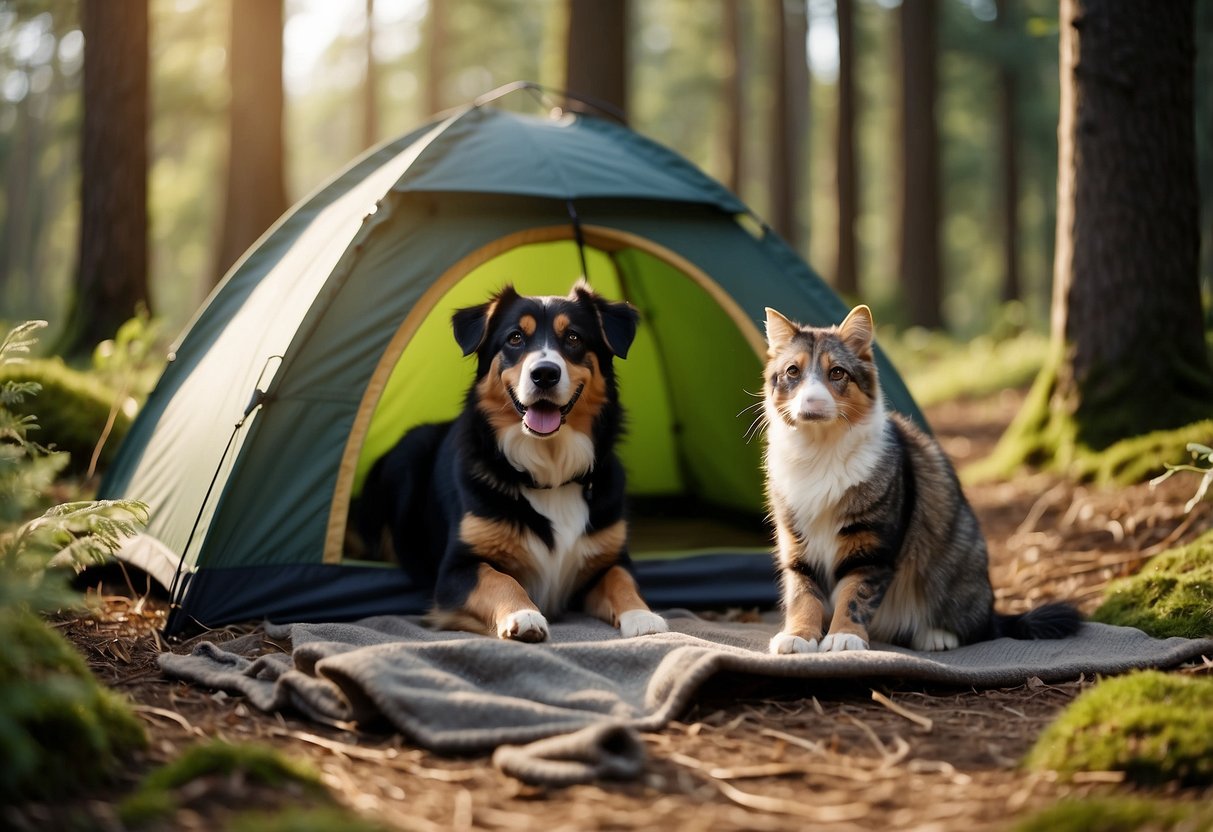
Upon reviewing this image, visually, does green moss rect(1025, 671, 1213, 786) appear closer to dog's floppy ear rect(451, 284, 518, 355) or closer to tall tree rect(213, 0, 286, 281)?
dog's floppy ear rect(451, 284, 518, 355)

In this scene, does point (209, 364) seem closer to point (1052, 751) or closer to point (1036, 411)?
point (1052, 751)

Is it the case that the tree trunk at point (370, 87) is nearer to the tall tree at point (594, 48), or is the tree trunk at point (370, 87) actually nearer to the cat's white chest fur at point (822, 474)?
the tall tree at point (594, 48)

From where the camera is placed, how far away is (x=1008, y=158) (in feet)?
68.6

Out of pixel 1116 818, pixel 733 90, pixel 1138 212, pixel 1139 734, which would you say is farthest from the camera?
pixel 733 90

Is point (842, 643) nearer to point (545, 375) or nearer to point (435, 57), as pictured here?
point (545, 375)

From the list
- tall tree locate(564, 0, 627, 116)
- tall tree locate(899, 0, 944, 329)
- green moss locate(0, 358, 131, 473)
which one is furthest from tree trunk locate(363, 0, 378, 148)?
green moss locate(0, 358, 131, 473)

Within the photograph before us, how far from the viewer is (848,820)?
2383 mm

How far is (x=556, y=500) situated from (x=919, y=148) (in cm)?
1316

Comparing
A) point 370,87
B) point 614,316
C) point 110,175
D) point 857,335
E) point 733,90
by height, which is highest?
point 733,90

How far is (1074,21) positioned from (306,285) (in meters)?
4.10

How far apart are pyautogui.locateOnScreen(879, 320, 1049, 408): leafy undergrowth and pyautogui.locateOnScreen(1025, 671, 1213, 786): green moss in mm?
8080

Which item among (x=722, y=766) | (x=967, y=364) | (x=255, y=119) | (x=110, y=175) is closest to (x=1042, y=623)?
(x=722, y=766)

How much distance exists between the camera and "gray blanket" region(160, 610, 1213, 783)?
2809 mm

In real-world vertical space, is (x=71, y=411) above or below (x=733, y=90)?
below
